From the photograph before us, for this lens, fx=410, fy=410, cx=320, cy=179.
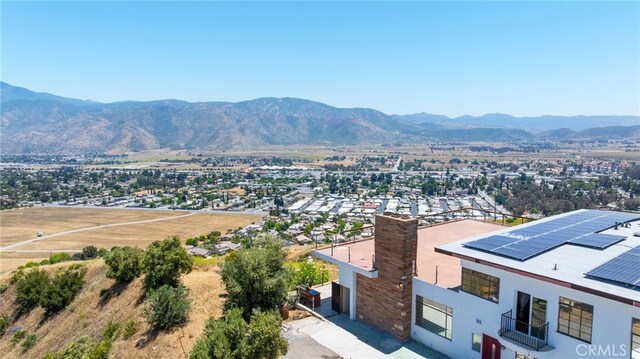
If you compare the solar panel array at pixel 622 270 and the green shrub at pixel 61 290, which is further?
the green shrub at pixel 61 290

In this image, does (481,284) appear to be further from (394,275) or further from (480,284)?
(394,275)

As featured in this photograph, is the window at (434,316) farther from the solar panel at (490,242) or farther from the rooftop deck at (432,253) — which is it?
the solar panel at (490,242)

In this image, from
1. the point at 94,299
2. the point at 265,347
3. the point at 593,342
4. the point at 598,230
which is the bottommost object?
the point at 94,299

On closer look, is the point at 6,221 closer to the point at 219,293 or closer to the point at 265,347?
the point at 219,293

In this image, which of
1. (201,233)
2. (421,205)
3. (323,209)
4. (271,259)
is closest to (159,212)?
(201,233)

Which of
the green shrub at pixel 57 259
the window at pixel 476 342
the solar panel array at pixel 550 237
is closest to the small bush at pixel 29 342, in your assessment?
the green shrub at pixel 57 259
